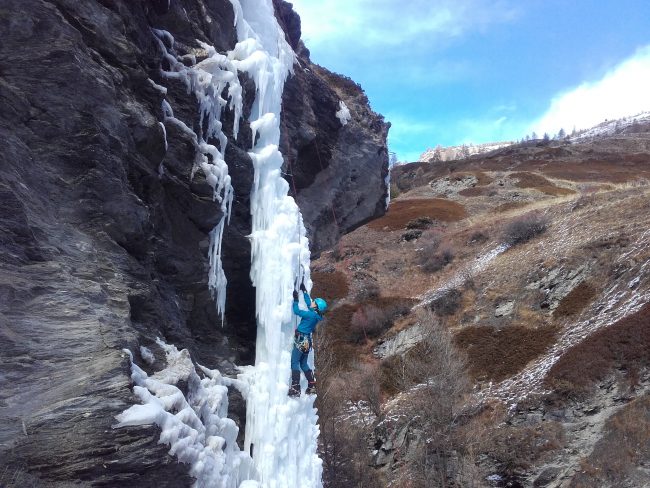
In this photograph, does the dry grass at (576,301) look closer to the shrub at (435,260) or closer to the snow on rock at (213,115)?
the shrub at (435,260)

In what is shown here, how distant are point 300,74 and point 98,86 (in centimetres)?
646

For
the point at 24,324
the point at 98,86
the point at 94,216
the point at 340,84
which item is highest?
the point at 340,84

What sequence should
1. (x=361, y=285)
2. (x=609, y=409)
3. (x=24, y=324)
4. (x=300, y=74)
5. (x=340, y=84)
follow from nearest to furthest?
(x=24, y=324), (x=300, y=74), (x=340, y=84), (x=609, y=409), (x=361, y=285)

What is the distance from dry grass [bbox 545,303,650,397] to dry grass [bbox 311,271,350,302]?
14.5 meters

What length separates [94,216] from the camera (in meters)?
5.56

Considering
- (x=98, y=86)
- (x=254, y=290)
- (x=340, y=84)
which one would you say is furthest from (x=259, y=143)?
(x=340, y=84)

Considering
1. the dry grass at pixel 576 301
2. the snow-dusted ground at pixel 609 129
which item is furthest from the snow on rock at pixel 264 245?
the snow-dusted ground at pixel 609 129

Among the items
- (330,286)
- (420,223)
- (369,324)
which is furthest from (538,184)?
(369,324)

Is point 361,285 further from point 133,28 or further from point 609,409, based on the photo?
point 133,28

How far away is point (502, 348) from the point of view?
20.9m

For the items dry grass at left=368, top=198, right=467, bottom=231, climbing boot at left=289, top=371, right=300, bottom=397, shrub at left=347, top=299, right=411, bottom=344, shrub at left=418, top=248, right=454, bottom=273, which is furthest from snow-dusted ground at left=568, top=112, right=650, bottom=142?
climbing boot at left=289, top=371, right=300, bottom=397

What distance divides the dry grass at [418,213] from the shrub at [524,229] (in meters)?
10.2

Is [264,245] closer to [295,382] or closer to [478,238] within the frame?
[295,382]

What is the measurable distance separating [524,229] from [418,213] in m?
12.9
